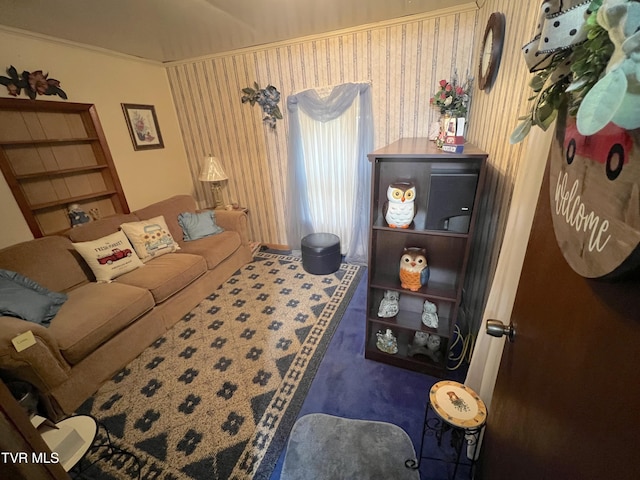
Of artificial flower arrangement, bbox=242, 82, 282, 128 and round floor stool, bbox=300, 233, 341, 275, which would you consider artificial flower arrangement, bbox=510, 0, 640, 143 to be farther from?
artificial flower arrangement, bbox=242, 82, 282, 128

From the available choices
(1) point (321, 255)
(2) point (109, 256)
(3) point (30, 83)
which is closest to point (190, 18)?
(3) point (30, 83)

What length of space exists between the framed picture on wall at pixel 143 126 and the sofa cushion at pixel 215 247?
127 centimetres

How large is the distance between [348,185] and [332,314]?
1403 millimetres

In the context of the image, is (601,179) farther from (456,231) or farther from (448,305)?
(448,305)

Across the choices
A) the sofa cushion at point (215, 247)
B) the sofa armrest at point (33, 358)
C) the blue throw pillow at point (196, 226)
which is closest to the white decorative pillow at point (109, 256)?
the sofa cushion at point (215, 247)

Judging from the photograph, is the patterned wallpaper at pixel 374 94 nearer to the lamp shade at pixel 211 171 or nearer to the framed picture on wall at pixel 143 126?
the lamp shade at pixel 211 171

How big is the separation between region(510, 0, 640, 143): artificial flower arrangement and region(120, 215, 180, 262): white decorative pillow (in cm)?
279

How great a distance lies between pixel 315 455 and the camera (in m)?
1.26

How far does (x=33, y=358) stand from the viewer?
133cm

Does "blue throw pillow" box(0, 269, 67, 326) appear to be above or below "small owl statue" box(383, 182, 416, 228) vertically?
below

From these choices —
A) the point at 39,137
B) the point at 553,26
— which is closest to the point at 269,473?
the point at 553,26

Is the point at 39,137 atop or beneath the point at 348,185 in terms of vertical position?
atop

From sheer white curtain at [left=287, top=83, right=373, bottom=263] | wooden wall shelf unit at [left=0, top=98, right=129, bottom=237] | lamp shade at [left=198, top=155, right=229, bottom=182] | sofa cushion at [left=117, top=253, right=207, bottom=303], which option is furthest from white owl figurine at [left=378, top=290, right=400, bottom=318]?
wooden wall shelf unit at [left=0, top=98, right=129, bottom=237]

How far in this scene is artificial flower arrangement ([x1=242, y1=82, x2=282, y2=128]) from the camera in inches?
108
